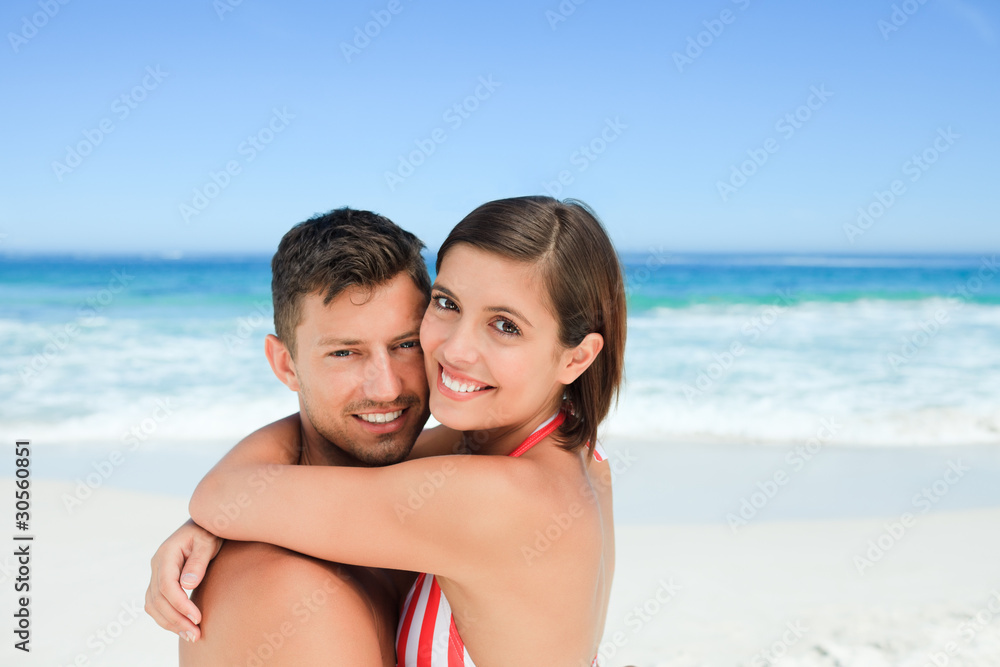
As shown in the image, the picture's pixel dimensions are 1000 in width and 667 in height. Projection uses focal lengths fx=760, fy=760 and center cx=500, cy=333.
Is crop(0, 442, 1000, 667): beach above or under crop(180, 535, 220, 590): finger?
under

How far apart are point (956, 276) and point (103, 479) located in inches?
1398

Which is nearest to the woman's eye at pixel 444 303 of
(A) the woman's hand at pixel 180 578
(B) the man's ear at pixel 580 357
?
(B) the man's ear at pixel 580 357

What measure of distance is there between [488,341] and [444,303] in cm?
24

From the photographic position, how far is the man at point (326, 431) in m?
2.20

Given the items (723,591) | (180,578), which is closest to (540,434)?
(180,578)

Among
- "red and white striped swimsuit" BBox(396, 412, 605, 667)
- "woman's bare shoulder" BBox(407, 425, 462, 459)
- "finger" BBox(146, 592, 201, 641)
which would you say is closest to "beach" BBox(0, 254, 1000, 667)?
"woman's bare shoulder" BBox(407, 425, 462, 459)

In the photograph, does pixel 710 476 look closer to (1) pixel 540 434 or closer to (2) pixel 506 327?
(1) pixel 540 434

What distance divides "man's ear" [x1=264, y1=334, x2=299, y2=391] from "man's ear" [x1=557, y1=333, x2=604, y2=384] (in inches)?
39.6

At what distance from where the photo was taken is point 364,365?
2.65 meters

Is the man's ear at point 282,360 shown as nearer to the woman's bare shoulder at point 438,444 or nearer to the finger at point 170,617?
the woman's bare shoulder at point 438,444

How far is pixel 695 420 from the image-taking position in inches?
415

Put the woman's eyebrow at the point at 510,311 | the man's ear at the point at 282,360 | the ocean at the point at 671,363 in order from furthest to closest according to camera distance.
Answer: the ocean at the point at 671,363, the man's ear at the point at 282,360, the woman's eyebrow at the point at 510,311

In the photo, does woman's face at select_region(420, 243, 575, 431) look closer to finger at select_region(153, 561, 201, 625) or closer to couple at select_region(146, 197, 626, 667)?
couple at select_region(146, 197, 626, 667)

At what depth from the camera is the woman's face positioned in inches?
93.4
